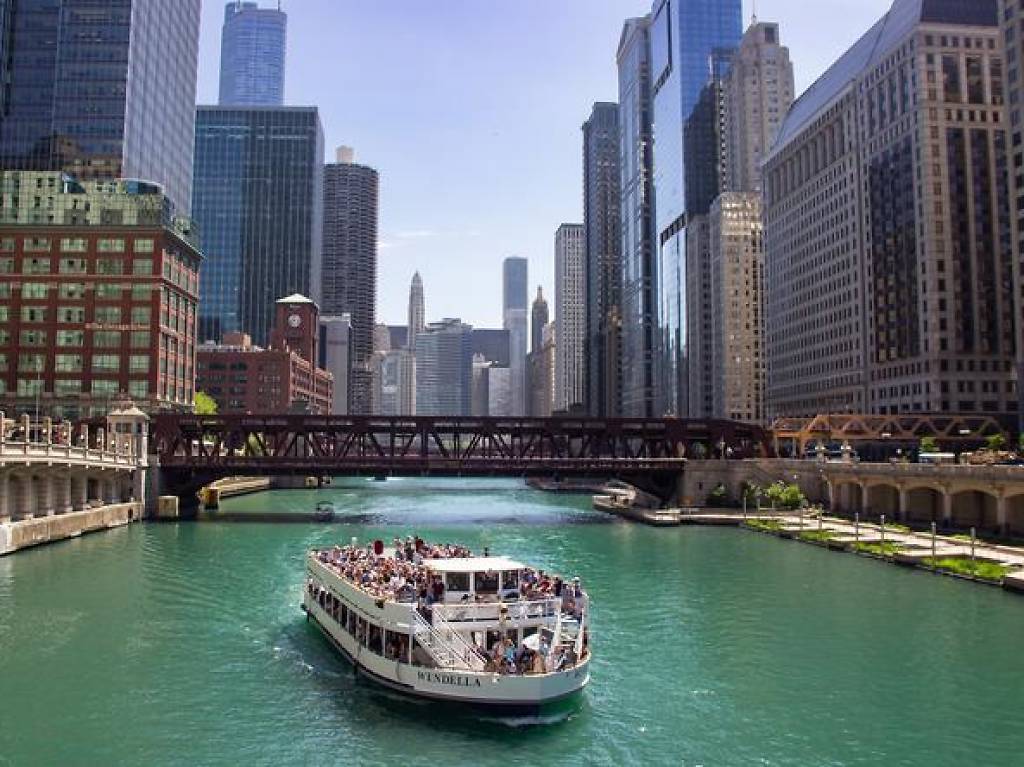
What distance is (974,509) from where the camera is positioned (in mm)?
→ 86625

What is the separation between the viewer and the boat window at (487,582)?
119ft

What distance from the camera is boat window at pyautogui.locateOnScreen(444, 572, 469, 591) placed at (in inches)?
1421

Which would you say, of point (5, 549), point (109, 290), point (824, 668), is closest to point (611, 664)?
point (824, 668)

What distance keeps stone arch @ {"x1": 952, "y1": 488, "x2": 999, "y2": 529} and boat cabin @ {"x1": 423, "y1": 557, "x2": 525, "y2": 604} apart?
62.9 metres

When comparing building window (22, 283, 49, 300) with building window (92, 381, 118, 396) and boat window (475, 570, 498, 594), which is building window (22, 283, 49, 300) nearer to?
building window (92, 381, 118, 396)

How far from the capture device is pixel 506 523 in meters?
112

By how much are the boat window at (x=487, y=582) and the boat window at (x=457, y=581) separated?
450mm

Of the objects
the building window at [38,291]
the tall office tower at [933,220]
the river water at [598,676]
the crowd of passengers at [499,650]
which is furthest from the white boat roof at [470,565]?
the tall office tower at [933,220]

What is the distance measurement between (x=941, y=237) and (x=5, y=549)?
5734 inches

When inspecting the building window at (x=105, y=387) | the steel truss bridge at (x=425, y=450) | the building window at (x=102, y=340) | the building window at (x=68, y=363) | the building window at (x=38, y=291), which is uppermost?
the building window at (x=38, y=291)

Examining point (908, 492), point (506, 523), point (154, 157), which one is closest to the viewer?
point (908, 492)

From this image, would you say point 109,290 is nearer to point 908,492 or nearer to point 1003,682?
point 908,492

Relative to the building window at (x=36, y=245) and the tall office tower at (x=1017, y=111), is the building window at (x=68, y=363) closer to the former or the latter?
the building window at (x=36, y=245)

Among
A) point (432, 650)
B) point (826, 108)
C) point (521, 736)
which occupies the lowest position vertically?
point (521, 736)
